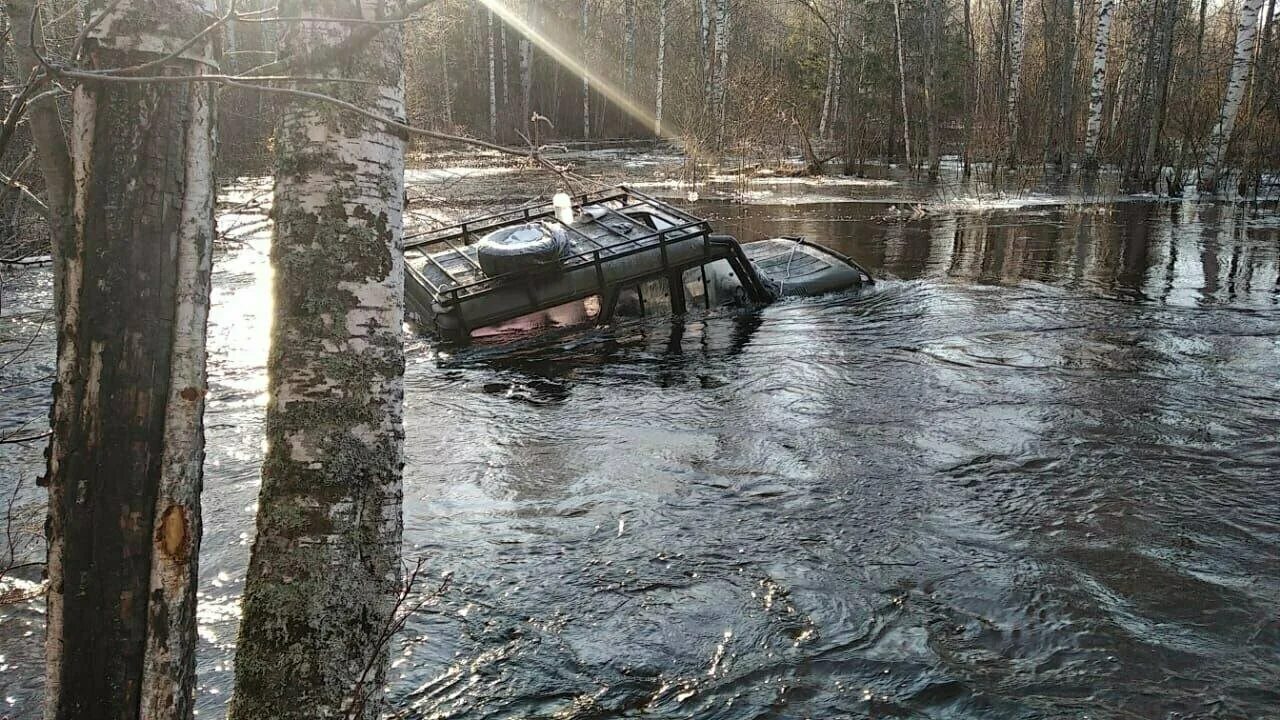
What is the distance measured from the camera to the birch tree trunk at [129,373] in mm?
Answer: 2234

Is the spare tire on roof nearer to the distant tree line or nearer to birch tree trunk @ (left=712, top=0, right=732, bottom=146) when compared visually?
the distant tree line

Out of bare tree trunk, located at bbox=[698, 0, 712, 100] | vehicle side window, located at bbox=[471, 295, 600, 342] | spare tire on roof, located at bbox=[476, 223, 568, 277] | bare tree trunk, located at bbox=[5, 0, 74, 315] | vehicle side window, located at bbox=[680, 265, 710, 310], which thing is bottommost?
vehicle side window, located at bbox=[471, 295, 600, 342]

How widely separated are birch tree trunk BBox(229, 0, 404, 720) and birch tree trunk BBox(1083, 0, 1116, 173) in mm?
28859

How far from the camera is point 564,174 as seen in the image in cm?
262

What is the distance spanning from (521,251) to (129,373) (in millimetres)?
7925

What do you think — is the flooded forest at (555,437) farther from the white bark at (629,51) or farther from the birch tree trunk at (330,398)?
the white bark at (629,51)

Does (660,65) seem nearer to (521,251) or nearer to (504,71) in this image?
(504,71)

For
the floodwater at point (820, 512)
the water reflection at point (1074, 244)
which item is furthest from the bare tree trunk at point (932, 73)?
the floodwater at point (820, 512)

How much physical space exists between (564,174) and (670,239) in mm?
8419

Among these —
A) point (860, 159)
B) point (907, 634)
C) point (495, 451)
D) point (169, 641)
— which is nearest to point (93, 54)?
point (169, 641)

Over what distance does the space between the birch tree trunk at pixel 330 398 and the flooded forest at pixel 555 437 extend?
1cm

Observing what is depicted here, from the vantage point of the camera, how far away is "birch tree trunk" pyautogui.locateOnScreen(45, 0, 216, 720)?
2.23m

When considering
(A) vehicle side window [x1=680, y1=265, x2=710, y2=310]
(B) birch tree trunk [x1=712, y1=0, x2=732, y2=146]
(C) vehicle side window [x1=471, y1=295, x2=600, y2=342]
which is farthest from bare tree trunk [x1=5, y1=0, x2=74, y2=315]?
(B) birch tree trunk [x1=712, y1=0, x2=732, y2=146]

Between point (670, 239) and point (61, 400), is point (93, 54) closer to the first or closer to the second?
point (61, 400)
